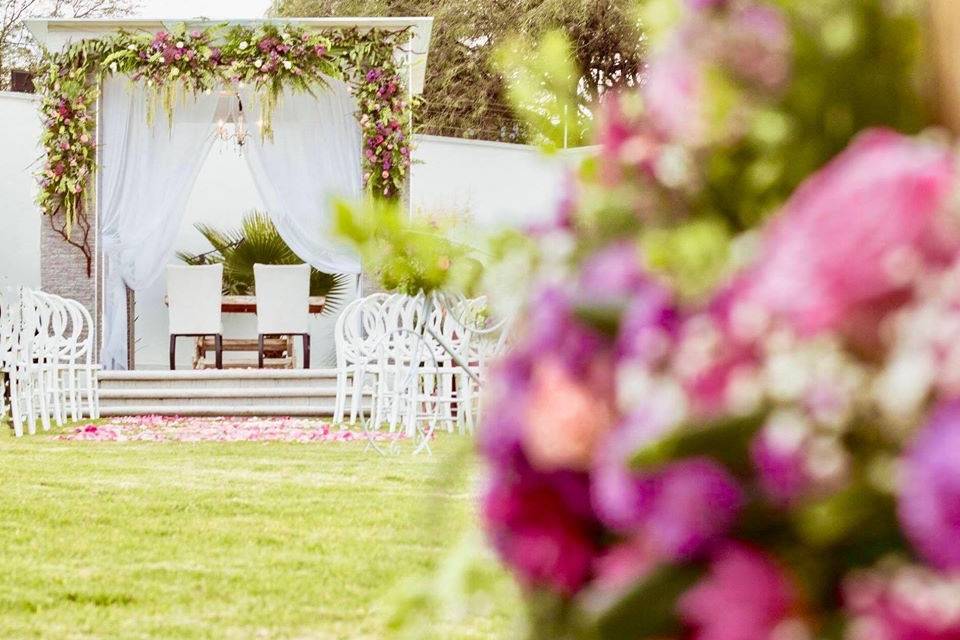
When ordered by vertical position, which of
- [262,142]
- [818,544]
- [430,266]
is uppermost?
[262,142]

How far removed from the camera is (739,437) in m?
0.41

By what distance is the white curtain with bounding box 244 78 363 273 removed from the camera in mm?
10461

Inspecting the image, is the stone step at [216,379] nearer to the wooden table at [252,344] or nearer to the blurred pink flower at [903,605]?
the wooden table at [252,344]

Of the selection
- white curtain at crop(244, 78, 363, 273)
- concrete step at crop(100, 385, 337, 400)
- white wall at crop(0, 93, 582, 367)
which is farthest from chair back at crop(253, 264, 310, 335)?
white wall at crop(0, 93, 582, 367)

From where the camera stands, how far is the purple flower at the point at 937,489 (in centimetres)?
34

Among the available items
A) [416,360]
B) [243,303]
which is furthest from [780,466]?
[243,303]

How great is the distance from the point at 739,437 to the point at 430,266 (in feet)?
0.89

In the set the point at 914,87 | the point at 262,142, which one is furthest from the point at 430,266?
the point at 262,142

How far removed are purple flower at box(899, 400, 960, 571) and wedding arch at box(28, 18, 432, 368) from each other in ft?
32.5

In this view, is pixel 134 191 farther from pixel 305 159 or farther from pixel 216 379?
pixel 216 379

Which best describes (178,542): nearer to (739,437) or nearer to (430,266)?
(430,266)

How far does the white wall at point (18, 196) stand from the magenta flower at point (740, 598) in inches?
525

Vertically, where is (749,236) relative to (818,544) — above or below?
above

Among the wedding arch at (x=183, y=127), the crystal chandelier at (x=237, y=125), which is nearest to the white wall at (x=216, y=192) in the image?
the crystal chandelier at (x=237, y=125)
